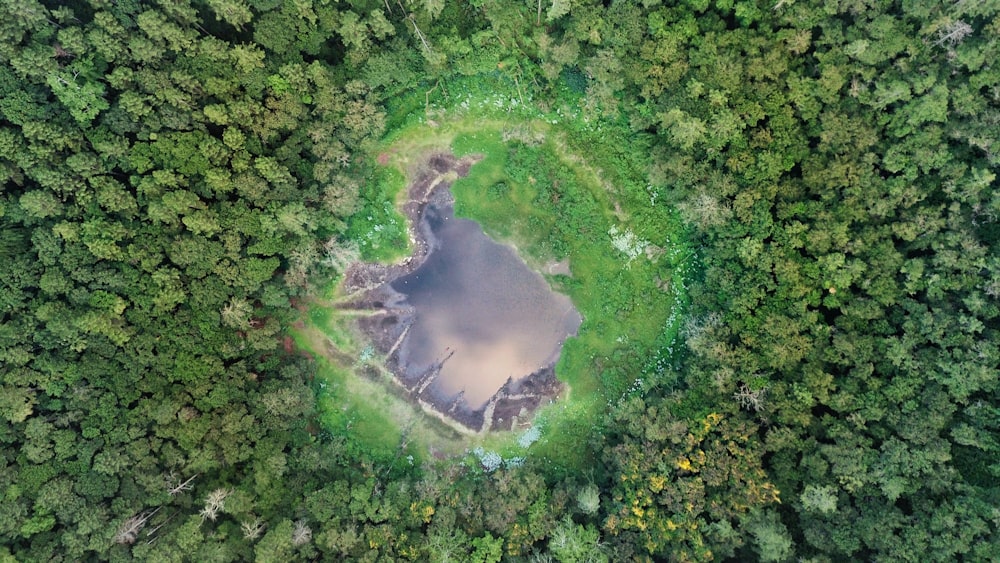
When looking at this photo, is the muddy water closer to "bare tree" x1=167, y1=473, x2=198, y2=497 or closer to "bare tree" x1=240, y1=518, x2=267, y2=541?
"bare tree" x1=240, y1=518, x2=267, y2=541

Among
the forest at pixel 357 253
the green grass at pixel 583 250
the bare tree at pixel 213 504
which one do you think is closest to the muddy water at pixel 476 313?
the green grass at pixel 583 250

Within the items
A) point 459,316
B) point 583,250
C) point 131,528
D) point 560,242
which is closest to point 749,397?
point 583,250

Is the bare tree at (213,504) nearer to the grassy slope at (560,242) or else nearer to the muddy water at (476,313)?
the grassy slope at (560,242)

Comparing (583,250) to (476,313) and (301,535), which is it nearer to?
(476,313)

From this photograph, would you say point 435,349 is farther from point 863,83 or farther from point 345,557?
point 863,83

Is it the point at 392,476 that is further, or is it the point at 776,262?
the point at 392,476

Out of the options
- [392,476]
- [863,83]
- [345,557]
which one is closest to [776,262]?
[863,83]
